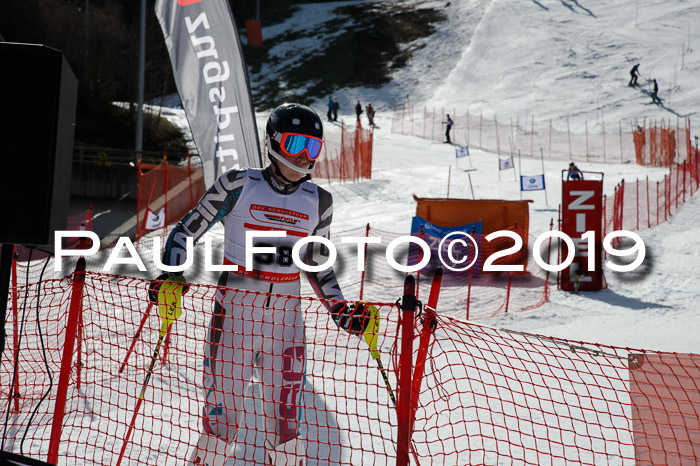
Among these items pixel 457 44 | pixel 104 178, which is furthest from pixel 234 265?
pixel 457 44

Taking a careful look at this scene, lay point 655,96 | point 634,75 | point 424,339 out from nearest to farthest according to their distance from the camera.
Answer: point 424,339, point 655,96, point 634,75

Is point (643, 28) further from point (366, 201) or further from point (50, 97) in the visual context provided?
point (50, 97)

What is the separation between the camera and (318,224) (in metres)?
3.81

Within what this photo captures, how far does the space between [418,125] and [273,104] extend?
1244cm

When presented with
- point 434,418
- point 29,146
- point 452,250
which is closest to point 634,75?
point 452,250

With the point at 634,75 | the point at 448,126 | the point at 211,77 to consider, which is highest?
the point at 634,75

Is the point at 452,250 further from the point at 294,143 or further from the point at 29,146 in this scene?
the point at 29,146

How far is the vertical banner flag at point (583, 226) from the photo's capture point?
9.48m

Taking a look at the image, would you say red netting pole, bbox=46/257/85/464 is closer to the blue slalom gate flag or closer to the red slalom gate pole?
the red slalom gate pole

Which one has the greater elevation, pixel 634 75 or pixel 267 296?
pixel 634 75

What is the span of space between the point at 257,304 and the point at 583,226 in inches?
288

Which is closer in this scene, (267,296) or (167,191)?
(267,296)

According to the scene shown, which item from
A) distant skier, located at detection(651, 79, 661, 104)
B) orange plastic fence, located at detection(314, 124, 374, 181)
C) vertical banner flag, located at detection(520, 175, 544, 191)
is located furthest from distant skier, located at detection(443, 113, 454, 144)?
vertical banner flag, located at detection(520, 175, 544, 191)

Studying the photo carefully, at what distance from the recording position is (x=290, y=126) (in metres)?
3.59
